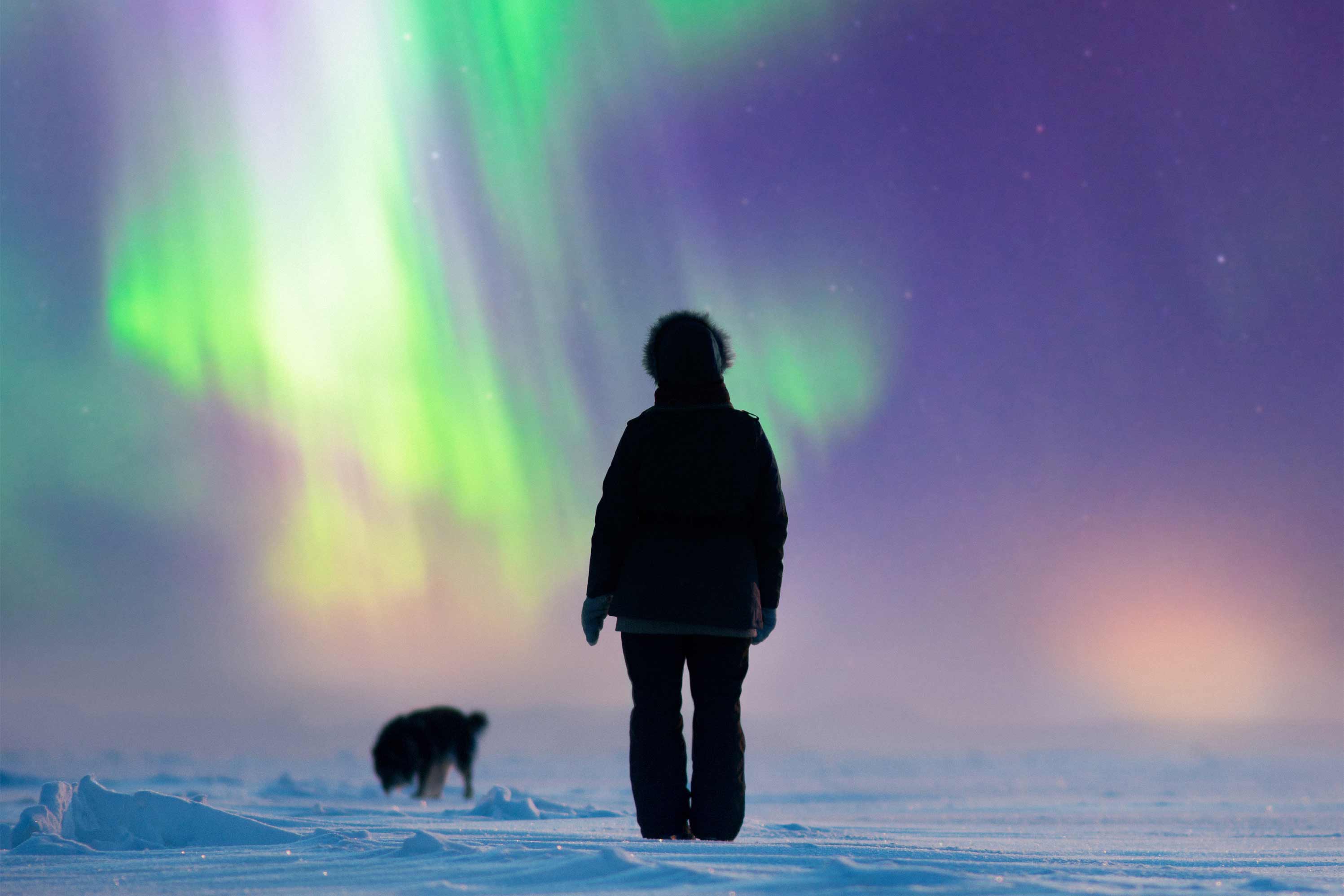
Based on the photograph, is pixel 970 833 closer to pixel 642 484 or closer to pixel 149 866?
pixel 642 484

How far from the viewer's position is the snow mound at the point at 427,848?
98.6 inches

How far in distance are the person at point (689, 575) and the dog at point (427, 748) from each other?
6391mm

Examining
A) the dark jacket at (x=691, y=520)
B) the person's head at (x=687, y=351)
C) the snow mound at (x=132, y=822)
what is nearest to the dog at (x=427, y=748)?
the snow mound at (x=132, y=822)

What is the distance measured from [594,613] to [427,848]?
1.36 meters

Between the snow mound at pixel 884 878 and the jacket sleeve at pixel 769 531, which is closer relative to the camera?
the snow mound at pixel 884 878

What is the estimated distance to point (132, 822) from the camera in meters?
3.34

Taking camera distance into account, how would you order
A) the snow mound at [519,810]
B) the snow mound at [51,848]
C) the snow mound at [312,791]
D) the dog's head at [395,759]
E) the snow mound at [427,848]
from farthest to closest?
the dog's head at [395,759], the snow mound at [312,791], the snow mound at [519,810], the snow mound at [51,848], the snow mound at [427,848]

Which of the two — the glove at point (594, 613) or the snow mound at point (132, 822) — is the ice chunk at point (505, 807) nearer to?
the glove at point (594, 613)

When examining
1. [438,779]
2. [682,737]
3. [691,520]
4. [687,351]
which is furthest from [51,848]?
[438,779]

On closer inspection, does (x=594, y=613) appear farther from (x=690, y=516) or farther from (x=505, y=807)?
(x=505, y=807)

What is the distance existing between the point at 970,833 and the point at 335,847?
3.10 metres

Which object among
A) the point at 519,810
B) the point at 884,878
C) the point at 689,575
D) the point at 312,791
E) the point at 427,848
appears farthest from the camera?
the point at 312,791

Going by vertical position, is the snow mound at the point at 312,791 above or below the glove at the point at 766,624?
below

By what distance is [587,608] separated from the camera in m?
3.77
